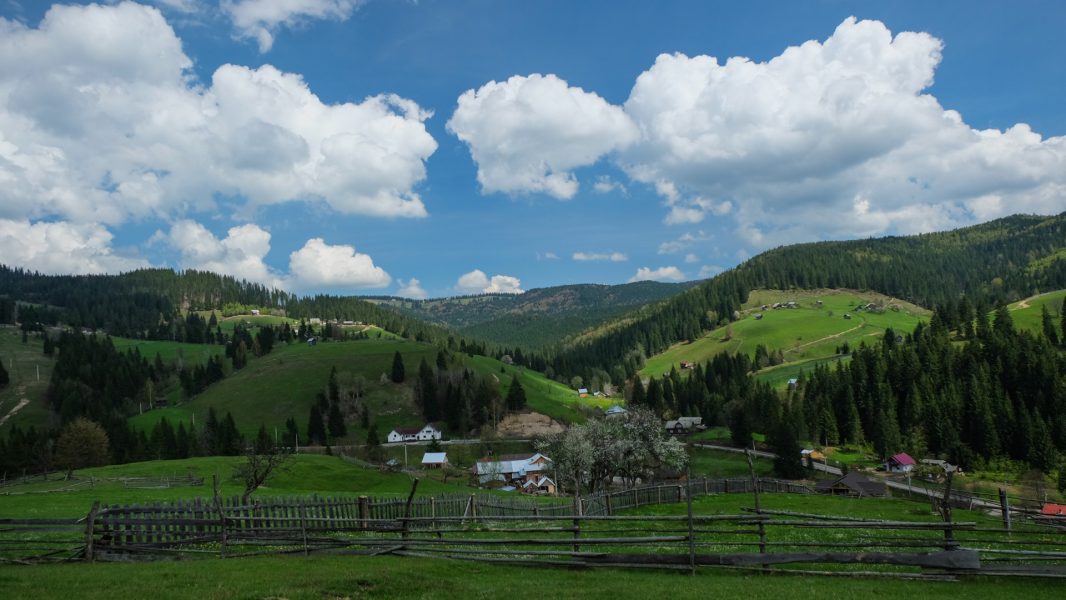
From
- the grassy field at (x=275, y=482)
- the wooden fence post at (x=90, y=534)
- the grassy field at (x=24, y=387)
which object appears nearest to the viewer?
the wooden fence post at (x=90, y=534)

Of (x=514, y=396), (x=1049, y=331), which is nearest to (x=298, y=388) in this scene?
(x=514, y=396)

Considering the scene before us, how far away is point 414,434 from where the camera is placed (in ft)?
436

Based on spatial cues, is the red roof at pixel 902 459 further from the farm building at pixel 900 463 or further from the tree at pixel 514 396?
the tree at pixel 514 396

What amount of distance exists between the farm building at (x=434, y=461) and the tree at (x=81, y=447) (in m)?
47.3

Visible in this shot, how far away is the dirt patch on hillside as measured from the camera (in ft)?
441

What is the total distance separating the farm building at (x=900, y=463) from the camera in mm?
89812

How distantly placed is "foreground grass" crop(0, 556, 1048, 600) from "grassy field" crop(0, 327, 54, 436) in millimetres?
156093

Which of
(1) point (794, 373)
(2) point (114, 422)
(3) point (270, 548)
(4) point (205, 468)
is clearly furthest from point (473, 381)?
(3) point (270, 548)

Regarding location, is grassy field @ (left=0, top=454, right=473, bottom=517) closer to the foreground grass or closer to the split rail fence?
the split rail fence

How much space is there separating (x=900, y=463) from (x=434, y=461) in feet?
244

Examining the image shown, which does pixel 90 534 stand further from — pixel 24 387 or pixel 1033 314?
pixel 1033 314

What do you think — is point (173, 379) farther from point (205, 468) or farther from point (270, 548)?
point (270, 548)

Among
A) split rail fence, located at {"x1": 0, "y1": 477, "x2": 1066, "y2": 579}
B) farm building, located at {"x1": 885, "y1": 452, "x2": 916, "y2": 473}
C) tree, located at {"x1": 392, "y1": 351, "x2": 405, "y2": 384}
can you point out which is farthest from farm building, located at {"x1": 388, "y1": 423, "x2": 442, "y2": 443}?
split rail fence, located at {"x1": 0, "y1": 477, "x2": 1066, "y2": 579}

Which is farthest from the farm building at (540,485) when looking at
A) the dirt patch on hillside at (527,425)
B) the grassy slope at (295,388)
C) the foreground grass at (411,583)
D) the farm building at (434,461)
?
the foreground grass at (411,583)
